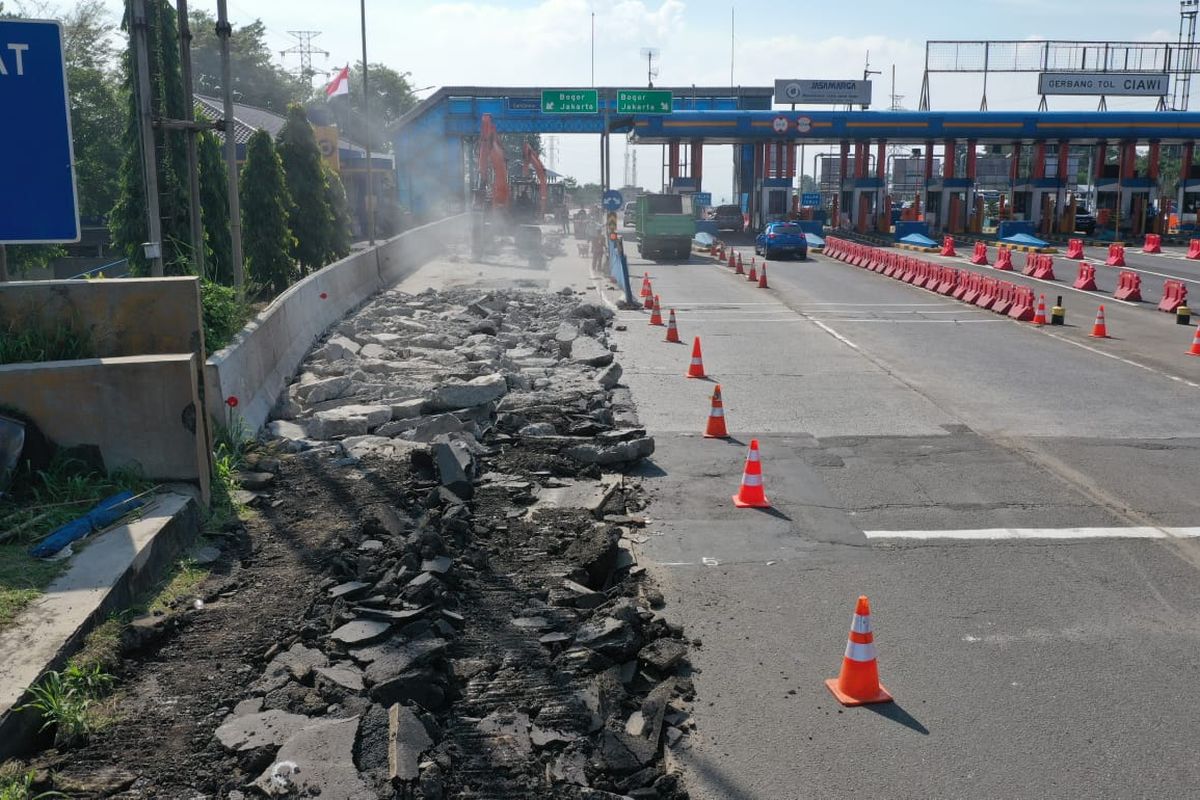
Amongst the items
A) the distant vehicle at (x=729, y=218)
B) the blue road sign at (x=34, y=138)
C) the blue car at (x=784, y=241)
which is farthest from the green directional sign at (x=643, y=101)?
the blue road sign at (x=34, y=138)

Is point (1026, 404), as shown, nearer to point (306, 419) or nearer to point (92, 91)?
point (306, 419)

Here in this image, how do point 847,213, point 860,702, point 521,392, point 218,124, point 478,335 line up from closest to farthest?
point 860,702 < point 521,392 < point 218,124 < point 478,335 < point 847,213

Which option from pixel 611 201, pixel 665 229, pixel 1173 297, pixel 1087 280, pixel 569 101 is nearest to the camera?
pixel 1173 297

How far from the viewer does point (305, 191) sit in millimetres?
28156

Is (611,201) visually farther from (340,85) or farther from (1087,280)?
(1087,280)

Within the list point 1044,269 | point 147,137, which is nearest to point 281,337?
point 147,137

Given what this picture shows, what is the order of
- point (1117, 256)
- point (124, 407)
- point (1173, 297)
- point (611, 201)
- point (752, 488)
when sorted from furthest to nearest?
point (1117, 256) → point (611, 201) → point (1173, 297) → point (752, 488) → point (124, 407)

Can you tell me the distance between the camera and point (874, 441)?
40.4 ft

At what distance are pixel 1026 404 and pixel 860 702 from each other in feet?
31.4

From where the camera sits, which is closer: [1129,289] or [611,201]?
[1129,289]

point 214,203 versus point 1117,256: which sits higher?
point 214,203

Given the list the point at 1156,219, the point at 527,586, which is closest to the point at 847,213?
the point at 1156,219

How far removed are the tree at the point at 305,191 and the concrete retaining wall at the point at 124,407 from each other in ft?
65.9

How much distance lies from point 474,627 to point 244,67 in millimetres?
92442
